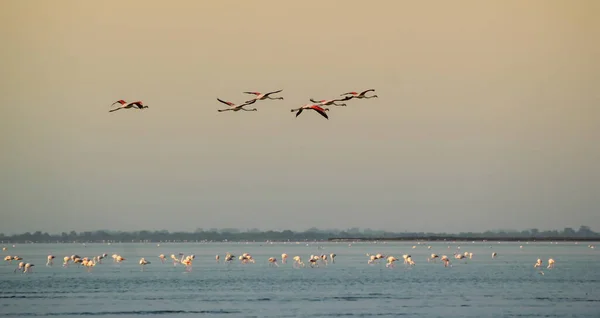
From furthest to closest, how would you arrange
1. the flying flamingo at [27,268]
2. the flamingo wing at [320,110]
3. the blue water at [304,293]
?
the flying flamingo at [27,268], the blue water at [304,293], the flamingo wing at [320,110]

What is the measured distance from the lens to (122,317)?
1588 inches

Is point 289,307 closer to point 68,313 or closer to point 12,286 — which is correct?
point 68,313

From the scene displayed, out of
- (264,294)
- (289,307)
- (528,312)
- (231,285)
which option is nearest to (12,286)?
(231,285)

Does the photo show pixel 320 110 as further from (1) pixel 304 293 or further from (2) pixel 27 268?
(2) pixel 27 268

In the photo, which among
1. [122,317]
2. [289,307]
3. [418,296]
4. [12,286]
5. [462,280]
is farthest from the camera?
[462,280]

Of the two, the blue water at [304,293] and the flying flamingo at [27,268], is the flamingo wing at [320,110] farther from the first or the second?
the flying flamingo at [27,268]

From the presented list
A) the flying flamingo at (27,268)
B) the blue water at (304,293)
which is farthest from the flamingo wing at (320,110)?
the flying flamingo at (27,268)

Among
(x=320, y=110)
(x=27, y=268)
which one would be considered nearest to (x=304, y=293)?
(x=320, y=110)

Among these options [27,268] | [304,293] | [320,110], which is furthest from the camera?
[27,268]

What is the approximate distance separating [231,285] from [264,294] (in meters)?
7.12

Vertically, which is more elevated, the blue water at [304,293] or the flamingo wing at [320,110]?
the flamingo wing at [320,110]

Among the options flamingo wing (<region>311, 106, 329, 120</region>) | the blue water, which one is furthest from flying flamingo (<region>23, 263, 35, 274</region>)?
flamingo wing (<region>311, 106, 329, 120</region>)

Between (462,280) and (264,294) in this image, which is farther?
(462,280)

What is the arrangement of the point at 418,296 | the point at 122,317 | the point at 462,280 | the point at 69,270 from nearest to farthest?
the point at 122,317
the point at 418,296
the point at 462,280
the point at 69,270
